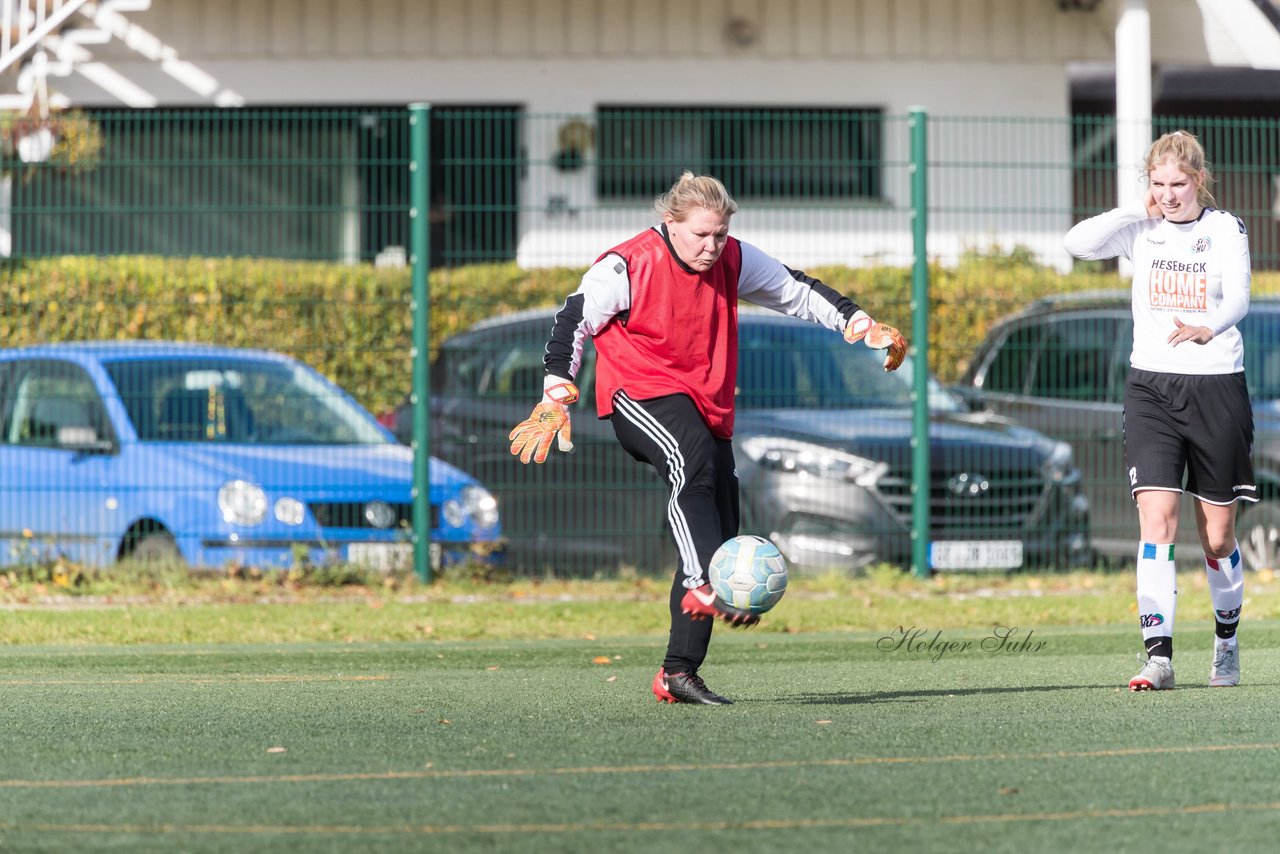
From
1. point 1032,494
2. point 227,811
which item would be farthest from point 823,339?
point 227,811

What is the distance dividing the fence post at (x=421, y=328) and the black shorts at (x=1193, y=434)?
5.24m

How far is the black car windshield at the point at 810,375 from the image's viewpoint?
11445mm

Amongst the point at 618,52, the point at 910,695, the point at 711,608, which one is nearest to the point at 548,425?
the point at 711,608

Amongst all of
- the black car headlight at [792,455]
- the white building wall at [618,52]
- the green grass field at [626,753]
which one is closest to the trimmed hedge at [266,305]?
the black car headlight at [792,455]

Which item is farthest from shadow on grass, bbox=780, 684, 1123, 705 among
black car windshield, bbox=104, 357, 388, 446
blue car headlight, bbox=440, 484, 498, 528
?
black car windshield, bbox=104, 357, 388, 446

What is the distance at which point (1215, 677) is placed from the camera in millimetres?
7266

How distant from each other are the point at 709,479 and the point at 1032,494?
17.6ft

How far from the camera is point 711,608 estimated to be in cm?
646

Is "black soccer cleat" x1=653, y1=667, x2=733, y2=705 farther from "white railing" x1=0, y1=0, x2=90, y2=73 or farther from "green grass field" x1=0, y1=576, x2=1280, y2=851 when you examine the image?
"white railing" x1=0, y1=0, x2=90, y2=73

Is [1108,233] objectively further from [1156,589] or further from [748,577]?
[748,577]

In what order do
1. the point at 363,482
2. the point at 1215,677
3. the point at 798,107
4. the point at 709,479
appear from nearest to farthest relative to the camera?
1. the point at 709,479
2. the point at 1215,677
3. the point at 363,482
4. the point at 798,107

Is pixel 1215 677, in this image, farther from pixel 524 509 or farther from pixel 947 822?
pixel 524 509

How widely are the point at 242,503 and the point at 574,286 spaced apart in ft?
8.52

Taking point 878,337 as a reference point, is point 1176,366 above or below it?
below
